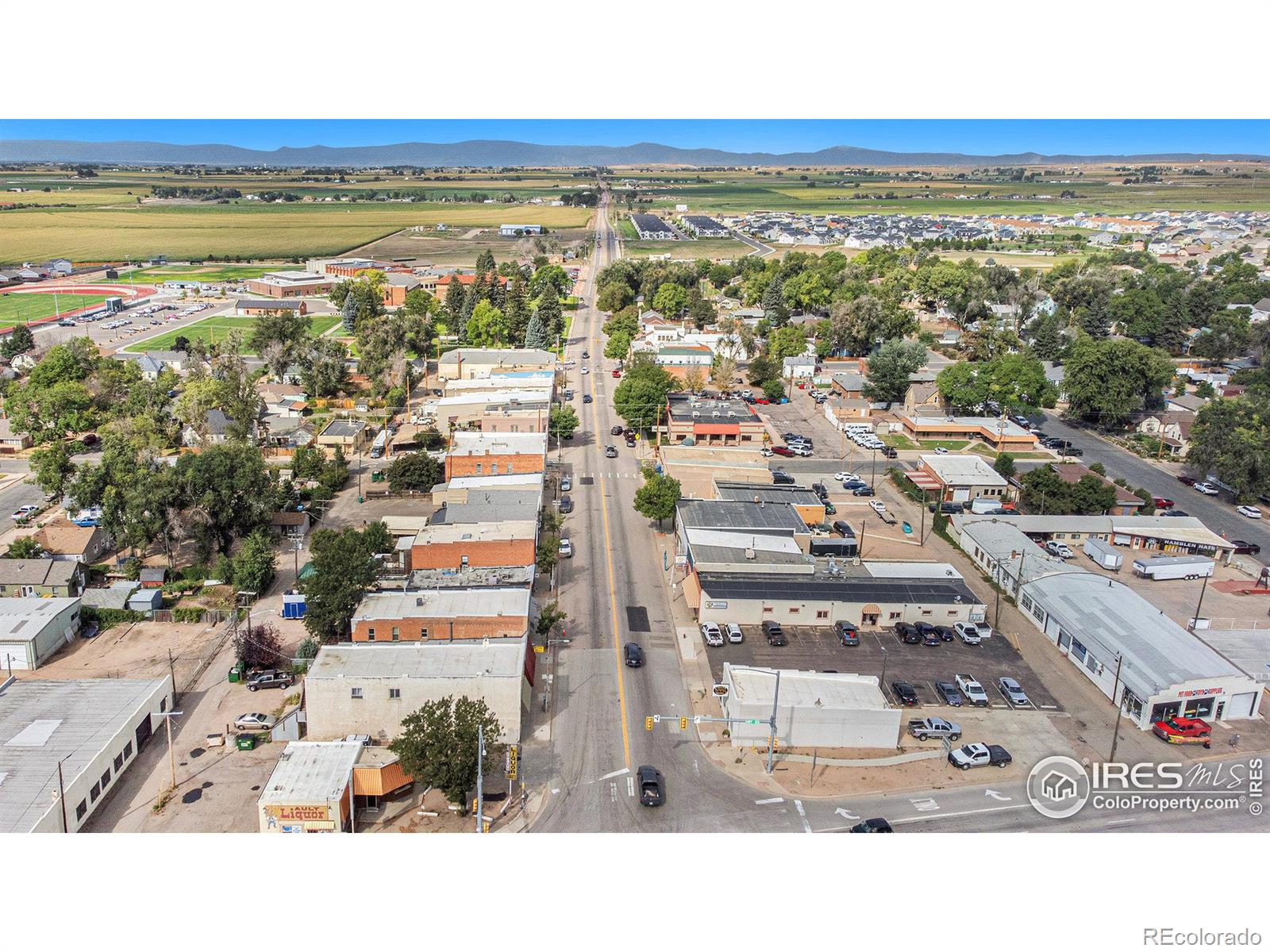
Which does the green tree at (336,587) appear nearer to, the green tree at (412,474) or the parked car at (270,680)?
the parked car at (270,680)

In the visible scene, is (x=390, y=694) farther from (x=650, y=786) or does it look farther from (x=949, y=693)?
(x=949, y=693)

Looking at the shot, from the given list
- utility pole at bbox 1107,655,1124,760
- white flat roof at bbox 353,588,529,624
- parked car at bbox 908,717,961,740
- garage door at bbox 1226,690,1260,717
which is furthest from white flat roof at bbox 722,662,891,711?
garage door at bbox 1226,690,1260,717

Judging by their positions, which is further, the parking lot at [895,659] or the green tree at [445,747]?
the parking lot at [895,659]

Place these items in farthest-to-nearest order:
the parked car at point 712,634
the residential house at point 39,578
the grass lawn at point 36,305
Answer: the grass lawn at point 36,305
the residential house at point 39,578
the parked car at point 712,634

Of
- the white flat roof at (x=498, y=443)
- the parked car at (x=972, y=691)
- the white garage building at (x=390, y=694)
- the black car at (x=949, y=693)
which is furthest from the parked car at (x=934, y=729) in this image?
the white flat roof at (x=498, y=443)

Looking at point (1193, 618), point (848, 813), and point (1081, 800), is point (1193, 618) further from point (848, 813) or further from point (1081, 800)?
point (1081, 800)

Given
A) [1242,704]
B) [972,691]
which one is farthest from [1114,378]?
[972,691]
